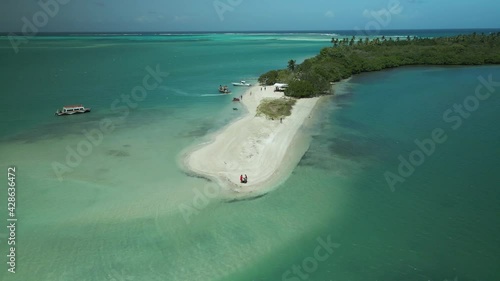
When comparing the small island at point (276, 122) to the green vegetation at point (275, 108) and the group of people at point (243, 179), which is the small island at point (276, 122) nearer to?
the green vegetation at point (275, 108)

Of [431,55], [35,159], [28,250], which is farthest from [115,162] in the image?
[431,55]

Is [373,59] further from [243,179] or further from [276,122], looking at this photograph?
[243,179]
